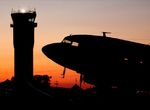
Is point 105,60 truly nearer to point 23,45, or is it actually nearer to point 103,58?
point 103,58

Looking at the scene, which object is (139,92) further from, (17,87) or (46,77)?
(46,77)

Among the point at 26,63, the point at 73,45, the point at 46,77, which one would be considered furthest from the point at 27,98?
the point at 46,77

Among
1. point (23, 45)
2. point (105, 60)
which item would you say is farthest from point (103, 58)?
point (23, 45)

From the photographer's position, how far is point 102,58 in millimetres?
35562

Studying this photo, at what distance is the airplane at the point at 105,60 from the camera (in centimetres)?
3531

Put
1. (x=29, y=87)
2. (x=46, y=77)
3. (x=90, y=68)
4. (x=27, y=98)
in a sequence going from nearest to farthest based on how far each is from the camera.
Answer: (x=90, y=68) → (x=27, y=98) → (x=29, y=87) → (x=46, y=77)

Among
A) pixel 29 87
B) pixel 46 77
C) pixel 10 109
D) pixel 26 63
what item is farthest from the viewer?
pixel 46 77

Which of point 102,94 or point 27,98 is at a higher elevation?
point 102,94

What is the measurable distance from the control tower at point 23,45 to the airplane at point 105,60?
48360mm

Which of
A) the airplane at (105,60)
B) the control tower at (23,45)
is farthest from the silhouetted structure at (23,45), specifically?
the airplane at (105,60)

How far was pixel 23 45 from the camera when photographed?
3386 inches

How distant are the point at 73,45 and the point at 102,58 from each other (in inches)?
131

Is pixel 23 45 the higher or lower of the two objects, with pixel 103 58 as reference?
lower

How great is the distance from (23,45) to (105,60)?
5243 centimetres
